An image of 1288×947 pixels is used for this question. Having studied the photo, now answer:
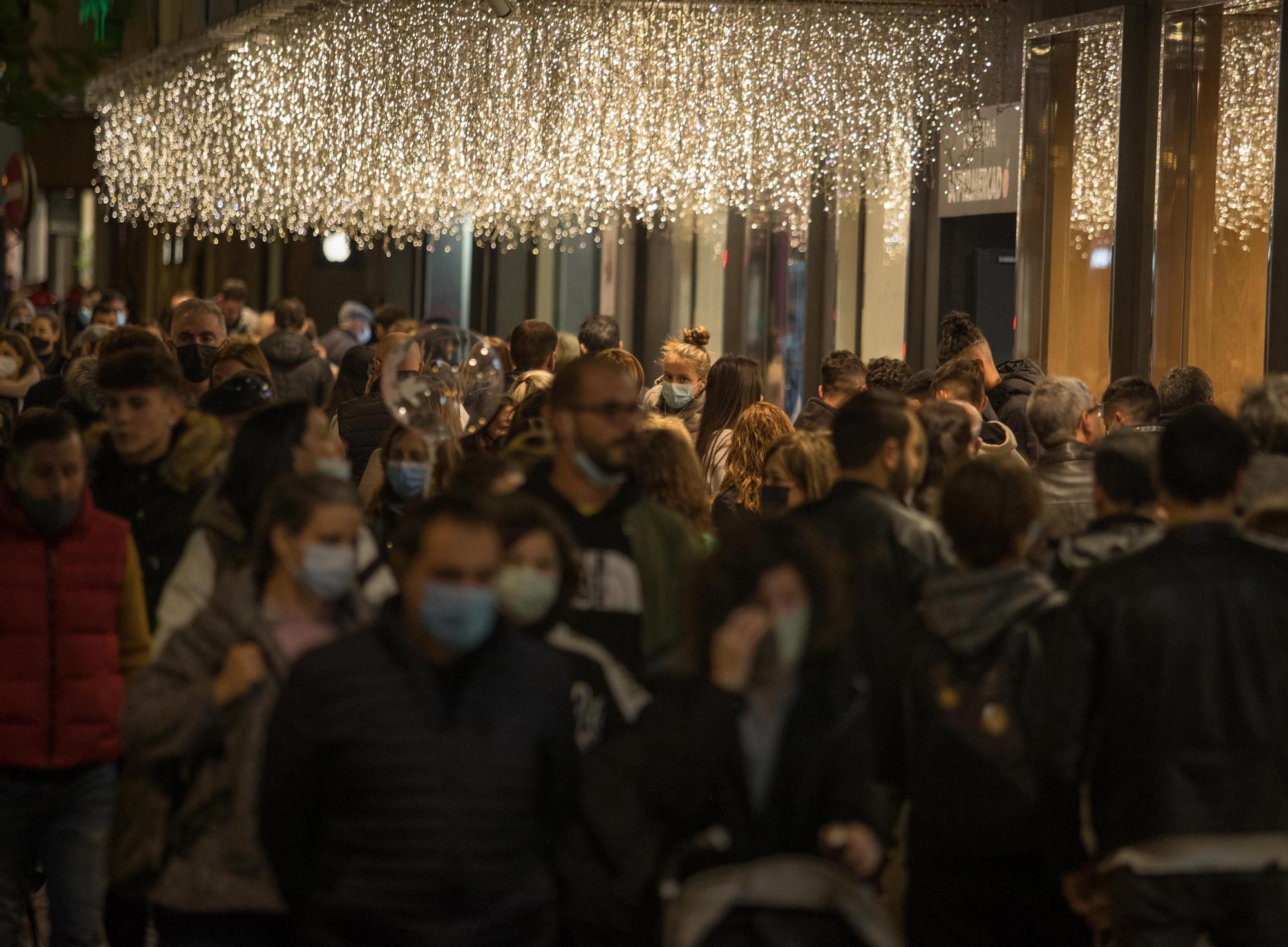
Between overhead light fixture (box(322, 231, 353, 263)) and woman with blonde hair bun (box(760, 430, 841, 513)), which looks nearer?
woman with blonde hair bun (box(760, 430, 841, 513))

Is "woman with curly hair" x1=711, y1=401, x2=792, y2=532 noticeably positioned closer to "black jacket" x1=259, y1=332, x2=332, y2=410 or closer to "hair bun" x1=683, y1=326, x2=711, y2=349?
"hair bun" x1=683, y1=326, x2=711, y2=349

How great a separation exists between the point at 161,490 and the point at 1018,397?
5333mm

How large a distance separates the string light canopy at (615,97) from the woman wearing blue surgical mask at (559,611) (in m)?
10.4

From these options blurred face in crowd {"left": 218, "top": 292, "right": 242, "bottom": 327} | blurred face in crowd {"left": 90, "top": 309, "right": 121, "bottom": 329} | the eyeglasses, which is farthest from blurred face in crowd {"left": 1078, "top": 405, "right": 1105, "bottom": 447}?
blurred face in crowd {"left": 218, "top": 292, "right": 242, "bottom": 327}

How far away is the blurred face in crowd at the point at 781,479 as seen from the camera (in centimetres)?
603

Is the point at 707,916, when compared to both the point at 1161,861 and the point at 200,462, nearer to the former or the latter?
the point at 1161,861

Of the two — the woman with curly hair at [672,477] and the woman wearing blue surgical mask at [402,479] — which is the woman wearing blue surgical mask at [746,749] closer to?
the woman with curly hair at [672,477]

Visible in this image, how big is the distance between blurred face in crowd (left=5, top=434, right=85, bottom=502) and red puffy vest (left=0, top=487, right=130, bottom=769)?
0.06 metres

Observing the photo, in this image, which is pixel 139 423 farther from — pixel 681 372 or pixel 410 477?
pixel 681 372

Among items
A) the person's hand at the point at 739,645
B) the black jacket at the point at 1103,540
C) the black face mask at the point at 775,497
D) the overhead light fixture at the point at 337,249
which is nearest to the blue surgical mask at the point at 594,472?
the person's hand at the point at 739,645

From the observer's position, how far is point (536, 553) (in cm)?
387

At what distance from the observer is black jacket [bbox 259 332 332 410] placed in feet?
36.6

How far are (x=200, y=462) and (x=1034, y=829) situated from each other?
239 cm

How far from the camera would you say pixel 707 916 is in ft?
11.5
